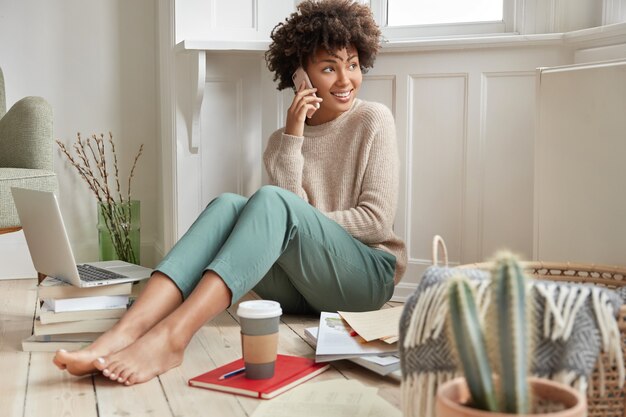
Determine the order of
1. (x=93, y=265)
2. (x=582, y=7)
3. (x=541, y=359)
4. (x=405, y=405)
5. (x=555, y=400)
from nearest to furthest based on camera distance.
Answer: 1. (x=555, y=400)
2. (x=541, y=359)
3. (x=405, y=405)
4. (x=93, y=265)
5. (x=582, y=7)

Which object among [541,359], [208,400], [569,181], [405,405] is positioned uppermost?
[569,181]

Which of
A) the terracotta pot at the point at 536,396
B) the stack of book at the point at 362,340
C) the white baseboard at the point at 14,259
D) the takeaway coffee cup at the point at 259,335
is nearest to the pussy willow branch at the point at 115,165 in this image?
the white baseboard at the point at 14,259

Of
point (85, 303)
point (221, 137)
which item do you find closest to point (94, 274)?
point (85, 303)

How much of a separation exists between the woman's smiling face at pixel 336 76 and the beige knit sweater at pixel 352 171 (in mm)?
49

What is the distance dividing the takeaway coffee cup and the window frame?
4.50 feet

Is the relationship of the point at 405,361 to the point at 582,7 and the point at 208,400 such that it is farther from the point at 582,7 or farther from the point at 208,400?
the point at 582,7

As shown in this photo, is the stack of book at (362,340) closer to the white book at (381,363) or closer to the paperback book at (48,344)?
the white book at (381,363)

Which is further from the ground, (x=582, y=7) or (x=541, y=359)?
(x=582, y=7)

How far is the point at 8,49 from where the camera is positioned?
3.20 m

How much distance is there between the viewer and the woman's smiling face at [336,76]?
2.44 metres

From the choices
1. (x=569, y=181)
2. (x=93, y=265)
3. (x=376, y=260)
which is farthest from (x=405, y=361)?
(x=93, y=265)

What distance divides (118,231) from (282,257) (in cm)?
117

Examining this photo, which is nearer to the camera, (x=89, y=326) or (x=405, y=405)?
(x=405, y=405)

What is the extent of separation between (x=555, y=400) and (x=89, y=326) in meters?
1.43
